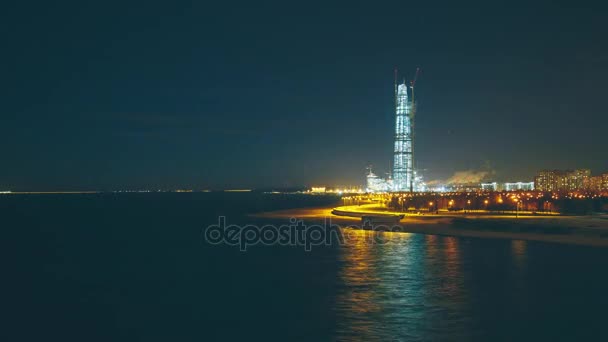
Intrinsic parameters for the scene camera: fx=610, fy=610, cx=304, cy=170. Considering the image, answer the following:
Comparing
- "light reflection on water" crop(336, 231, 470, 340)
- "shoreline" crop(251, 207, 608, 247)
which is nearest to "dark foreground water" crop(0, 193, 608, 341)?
"light reflection on water" crop(336, 231, 470, 340)

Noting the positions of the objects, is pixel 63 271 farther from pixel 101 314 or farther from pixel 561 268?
pixel 561 268

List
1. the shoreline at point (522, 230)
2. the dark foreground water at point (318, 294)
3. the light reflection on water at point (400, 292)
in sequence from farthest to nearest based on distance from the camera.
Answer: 1. the shoreline at point (522, 230)
2. the dark foreground water at point (318, 294)
3. the light reflection on water at point (400, 292)

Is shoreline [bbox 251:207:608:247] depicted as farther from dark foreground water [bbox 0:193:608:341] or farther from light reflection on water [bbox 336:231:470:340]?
light reflection on water [bbox 336:231:470:340]

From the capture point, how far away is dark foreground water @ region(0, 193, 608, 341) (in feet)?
64.2

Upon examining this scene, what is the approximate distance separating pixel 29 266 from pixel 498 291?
28.4 metres

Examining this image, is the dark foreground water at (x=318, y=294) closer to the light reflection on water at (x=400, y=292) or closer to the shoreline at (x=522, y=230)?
the light reflection on water at (x=400, y=292)

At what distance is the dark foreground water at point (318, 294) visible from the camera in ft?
64.2

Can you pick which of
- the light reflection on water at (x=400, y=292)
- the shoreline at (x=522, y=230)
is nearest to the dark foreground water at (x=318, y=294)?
the light reflection on water at (x=400, y=292)

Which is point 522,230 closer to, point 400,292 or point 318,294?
point 400,292

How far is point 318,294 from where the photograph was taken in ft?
82.9

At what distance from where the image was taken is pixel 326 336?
729 inches

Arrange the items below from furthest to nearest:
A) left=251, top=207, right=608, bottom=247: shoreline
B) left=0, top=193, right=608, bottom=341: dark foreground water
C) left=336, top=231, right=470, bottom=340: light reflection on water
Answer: left=251, top=207, right=608, bottom=247: shoreline < left=0, top=193, right=608, bottom=341: dark foreground water < left=336, top=231, right=470, bottom=340: light reflection on water

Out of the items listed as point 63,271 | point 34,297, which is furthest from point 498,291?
point 63,271

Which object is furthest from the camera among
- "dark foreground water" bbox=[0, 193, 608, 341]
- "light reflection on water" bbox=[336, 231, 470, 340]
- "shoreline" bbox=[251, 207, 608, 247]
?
"shoreline" bbox=[251, 207, 608, 247]
